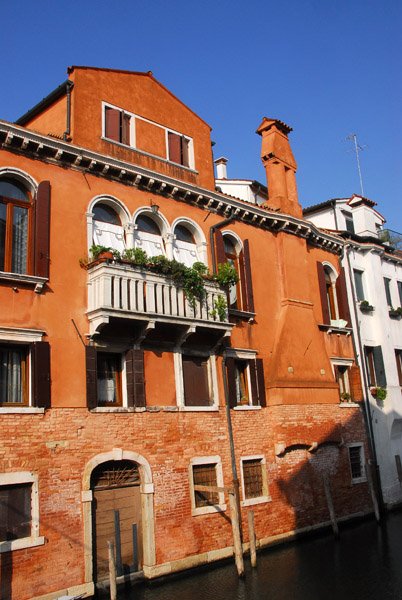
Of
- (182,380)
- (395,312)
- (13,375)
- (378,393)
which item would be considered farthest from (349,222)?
(13,375)

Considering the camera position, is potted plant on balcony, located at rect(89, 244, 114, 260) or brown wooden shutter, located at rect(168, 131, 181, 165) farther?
brown wooden shutter, located at rect(168, 131, 181, 165)

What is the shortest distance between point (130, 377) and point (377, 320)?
1184 cm

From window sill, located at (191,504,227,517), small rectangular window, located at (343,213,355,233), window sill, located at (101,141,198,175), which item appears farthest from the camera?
small rectangular window, located at (343,213,355,233)

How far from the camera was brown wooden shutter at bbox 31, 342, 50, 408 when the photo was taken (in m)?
10.9

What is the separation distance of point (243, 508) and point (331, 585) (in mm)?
3082

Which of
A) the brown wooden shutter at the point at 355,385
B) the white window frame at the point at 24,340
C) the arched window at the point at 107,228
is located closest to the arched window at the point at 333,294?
the brown wooden shutter at the point at 355,385

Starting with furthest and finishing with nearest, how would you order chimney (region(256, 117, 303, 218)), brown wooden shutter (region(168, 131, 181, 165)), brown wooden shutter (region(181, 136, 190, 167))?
1. chimney (region(256, 117, 303, 218))
2. brown wooden shutter (region(181, 136, 190, 167))
3. brown wooden shutter (region(168, 131, 181, 165))

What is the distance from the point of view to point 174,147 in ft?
51.5

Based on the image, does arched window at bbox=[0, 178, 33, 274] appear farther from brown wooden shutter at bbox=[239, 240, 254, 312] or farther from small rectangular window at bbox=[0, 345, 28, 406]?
brown wooden shutter at bbox=[239, 240, 254, 312]

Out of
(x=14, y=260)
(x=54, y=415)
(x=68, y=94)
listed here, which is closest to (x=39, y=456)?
(x=54, y=415)

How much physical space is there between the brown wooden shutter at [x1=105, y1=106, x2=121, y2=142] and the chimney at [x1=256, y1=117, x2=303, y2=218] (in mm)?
5949

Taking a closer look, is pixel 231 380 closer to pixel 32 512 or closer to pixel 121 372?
pixel 121 372

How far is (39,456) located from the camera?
10.7 metres

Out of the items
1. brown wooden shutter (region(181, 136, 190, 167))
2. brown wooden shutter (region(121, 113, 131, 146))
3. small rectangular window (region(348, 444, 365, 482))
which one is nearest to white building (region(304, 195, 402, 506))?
small rectangular window (region(348, 444, 365, 482))
